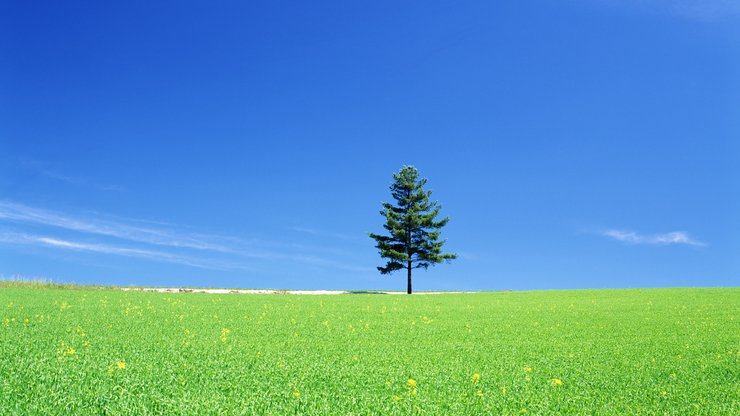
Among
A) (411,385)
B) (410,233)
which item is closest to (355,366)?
(411,385)

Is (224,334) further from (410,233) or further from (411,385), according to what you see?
(410,233)

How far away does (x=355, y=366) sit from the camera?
26.1 ft

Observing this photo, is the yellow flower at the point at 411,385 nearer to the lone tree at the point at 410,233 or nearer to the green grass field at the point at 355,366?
the green grass field at the point at 355,366

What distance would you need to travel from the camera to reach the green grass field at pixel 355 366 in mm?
6059

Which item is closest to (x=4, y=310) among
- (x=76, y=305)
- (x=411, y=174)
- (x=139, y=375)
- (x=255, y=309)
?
(x=76, y=305)

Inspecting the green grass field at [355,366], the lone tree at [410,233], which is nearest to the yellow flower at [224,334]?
the green grass field at [355,366]

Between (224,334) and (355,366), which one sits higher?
(224,334)

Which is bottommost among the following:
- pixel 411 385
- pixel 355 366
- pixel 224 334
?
pixel 411 385

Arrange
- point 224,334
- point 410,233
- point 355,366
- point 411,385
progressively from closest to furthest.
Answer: point 411,385 → point 355,366 → point 224,334 → point 410,233

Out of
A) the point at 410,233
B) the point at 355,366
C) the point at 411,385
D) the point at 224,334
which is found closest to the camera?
the point at 411,385

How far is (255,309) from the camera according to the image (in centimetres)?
1786

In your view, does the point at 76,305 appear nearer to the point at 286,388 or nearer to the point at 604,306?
the point at 286,388

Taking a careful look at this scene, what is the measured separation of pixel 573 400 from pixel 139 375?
18.9 ft

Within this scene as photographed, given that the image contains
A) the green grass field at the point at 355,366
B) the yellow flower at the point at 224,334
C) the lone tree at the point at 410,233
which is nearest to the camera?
the green grass field at the point at 355,366
